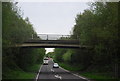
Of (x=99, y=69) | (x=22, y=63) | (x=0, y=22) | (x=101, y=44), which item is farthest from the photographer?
(x=22, y=63)

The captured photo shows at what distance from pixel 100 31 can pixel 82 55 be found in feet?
106

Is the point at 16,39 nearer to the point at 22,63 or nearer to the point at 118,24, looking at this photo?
the point at 118,24

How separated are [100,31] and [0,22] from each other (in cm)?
970

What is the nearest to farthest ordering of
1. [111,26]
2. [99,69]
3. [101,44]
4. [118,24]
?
[118,24] < [111,26] < [101,44] < [99,69]

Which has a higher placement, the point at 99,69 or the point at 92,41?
the point at 92,41

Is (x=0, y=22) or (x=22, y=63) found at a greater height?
(x=0, y=22)

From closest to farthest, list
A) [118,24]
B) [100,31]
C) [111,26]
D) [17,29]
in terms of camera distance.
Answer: [118,24]
[111,26]
[100,31]
[17,29]


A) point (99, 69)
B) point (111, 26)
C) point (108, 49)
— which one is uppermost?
point (111, 26)

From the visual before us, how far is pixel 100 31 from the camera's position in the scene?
29.9 m

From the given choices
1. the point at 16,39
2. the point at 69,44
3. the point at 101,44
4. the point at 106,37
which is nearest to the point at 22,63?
the point at 69,44

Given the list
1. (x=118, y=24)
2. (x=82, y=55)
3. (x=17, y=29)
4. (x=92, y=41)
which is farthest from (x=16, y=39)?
(x=82, y=55)

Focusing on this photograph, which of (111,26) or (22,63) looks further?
(22,63)

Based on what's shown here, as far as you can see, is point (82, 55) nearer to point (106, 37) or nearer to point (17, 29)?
point (17, 29)

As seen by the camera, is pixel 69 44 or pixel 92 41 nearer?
pixel 92 41
